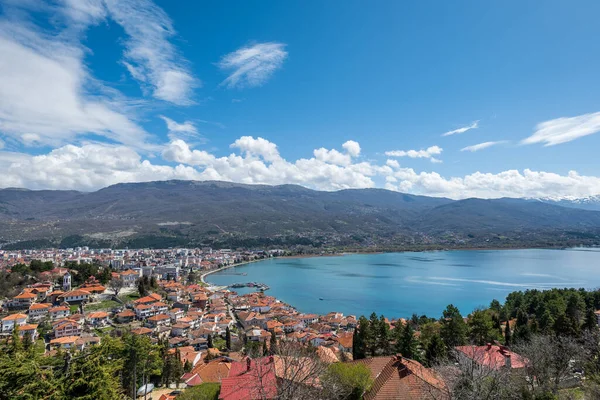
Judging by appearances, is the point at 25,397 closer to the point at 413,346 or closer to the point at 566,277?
the point at 413,346

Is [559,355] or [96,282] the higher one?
[559,355]

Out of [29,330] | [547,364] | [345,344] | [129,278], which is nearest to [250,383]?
[547,364]

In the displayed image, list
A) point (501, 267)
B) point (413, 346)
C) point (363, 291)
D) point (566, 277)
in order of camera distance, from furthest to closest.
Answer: point (501, 267) → point (566, 277) → point (363, 291) → point (413, 346)

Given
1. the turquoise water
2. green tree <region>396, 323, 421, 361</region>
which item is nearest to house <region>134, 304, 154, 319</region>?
the turquoise water

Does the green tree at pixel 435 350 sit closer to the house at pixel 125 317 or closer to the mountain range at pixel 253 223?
the house at pixel 125 317

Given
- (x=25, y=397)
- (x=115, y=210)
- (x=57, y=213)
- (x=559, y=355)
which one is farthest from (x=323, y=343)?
(x=57, y=213)

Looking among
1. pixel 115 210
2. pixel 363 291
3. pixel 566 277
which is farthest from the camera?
pixel 115 210

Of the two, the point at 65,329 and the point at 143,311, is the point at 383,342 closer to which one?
the point at 65,329

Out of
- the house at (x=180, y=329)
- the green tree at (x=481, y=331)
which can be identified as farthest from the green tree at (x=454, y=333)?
the house at (x=180, y=329)
